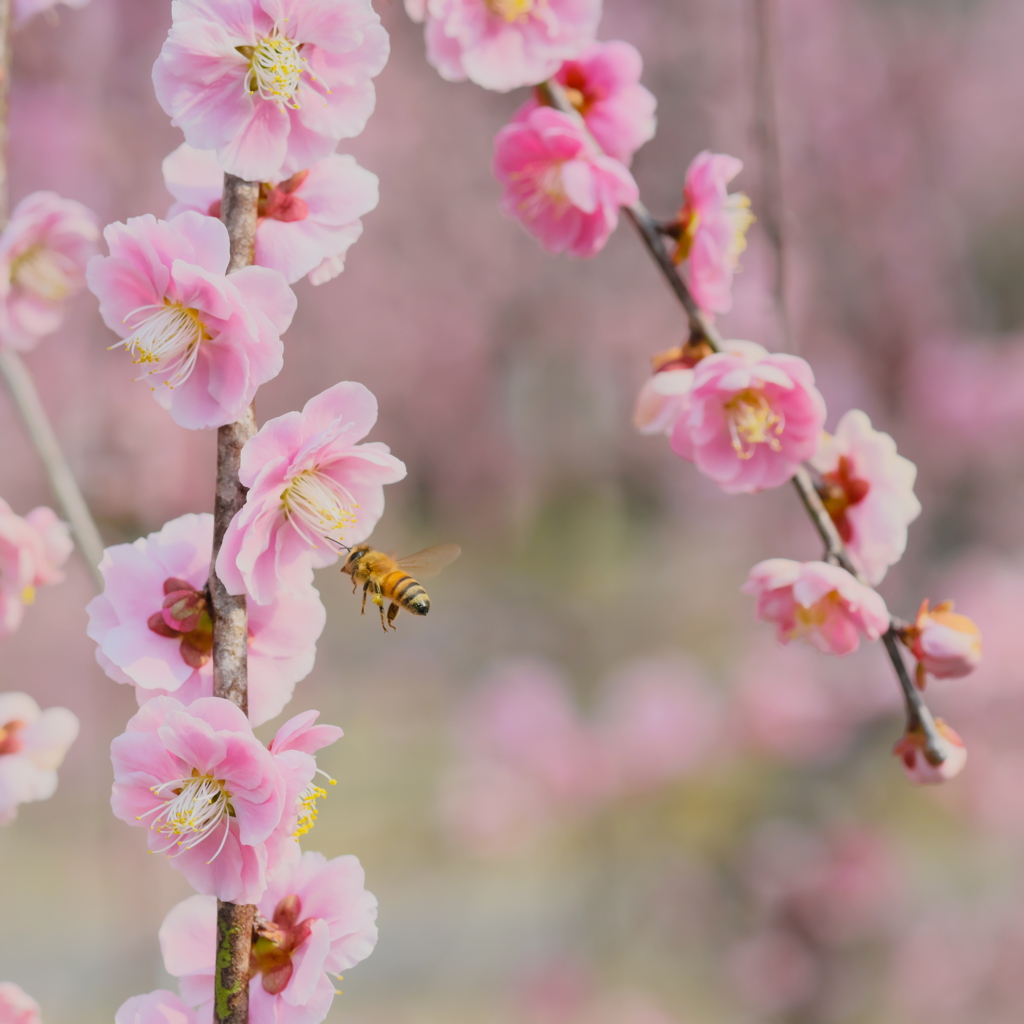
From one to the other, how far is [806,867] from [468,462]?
13.0 ft

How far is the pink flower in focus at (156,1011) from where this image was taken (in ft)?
1.62

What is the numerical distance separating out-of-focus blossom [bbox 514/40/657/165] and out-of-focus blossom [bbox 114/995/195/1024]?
61cm

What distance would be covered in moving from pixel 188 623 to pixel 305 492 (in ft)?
0.28

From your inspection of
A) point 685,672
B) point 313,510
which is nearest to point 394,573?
point 313,510

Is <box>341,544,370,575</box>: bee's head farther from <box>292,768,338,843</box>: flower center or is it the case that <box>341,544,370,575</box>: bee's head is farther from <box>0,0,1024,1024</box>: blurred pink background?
<box>0,0,1024,1024</box>: blurred pink background

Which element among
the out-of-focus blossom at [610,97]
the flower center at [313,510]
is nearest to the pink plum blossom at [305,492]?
the flower center at [313,510]

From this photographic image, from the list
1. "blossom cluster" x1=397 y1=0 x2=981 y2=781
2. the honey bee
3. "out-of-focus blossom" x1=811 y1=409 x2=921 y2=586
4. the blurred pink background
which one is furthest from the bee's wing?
the blurred pink background

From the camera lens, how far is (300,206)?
0.55 meters

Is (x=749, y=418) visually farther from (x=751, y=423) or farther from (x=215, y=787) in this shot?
(x=215, y=787)

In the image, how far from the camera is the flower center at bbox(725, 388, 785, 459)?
660 mm

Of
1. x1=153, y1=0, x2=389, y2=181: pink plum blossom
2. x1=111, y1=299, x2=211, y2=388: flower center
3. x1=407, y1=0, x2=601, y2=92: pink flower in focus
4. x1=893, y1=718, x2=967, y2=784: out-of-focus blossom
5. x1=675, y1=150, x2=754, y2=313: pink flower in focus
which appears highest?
x1=407, y1=0, x2=601, y2=92: pink flower in focus

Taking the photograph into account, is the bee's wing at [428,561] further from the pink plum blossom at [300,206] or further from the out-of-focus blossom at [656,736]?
the out-of-focus blossom at [656,736]

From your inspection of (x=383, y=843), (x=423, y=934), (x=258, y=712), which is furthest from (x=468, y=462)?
(x=258, y=712)

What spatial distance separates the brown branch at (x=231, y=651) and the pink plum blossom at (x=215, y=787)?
0.02 metres
